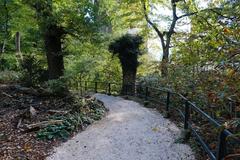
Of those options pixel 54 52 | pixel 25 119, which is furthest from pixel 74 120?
pixel 54 52

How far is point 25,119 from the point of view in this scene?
7715 mm

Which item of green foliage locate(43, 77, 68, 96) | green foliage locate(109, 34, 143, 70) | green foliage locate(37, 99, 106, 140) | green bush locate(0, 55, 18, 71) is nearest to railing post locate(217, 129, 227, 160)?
green foliage locate(37, 99, 106, 140)

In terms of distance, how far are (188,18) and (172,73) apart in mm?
7398

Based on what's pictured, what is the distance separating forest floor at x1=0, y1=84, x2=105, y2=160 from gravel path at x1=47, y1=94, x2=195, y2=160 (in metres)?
0.44

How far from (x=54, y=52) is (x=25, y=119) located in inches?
206

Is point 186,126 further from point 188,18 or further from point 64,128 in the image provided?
point 188,18

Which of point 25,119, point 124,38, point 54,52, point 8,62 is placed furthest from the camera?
point 8,62

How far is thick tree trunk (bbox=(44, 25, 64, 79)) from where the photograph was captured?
12.1 metres

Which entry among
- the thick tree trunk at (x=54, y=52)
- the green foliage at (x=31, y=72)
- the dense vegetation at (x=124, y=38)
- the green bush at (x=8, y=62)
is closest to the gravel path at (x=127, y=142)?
the dense vegetation at (x=124, y=38)

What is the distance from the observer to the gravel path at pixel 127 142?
5.43 metres

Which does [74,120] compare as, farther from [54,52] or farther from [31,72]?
[54,52]

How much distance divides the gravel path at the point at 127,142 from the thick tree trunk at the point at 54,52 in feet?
15.6

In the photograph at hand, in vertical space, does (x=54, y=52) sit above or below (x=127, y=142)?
above

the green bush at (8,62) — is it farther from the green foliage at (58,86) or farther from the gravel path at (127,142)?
the gravel path at (127,142)
